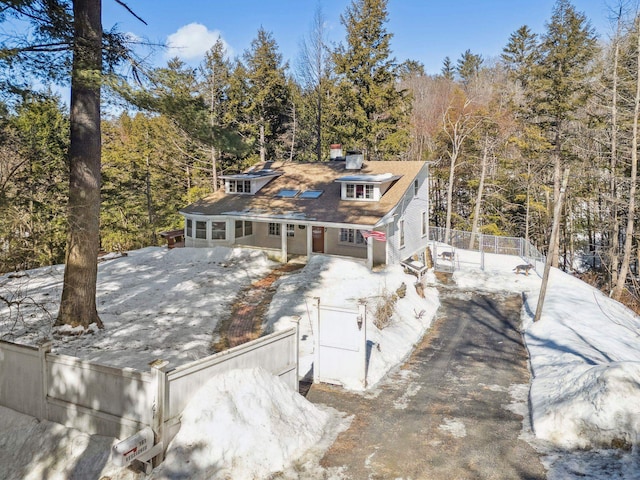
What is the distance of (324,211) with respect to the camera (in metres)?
21.0

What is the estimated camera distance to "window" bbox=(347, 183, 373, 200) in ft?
70.5

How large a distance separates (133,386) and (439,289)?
16262 millimetres

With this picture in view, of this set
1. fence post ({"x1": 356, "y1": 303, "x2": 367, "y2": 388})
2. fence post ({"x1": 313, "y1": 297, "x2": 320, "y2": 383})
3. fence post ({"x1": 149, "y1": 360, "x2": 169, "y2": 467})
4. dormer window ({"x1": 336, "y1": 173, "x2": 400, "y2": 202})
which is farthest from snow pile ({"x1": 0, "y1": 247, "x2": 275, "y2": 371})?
dormer window ({"x1": 336, "y1": 173, "x2": 400, "y2": 202})

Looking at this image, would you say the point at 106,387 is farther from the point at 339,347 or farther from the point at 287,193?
the point at 287,193

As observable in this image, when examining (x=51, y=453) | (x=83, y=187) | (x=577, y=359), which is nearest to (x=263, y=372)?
(x=51, y=453)

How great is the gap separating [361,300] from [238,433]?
7.88 metres

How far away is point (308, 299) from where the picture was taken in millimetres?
15375

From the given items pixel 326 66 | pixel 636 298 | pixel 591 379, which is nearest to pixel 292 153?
pixel 326 66

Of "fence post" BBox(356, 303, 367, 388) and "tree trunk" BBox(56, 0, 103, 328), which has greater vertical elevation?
"tree trunk" BBox(56, 0, 103, 328)

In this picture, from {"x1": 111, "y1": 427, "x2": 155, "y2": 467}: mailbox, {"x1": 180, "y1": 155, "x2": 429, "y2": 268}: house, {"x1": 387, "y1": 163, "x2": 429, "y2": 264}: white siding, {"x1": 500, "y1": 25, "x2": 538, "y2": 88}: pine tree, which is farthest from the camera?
{"x1": 500, "y1": 25, "x2": 538, "y2": 88}: pine tree

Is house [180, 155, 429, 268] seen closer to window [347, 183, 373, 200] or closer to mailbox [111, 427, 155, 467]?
window [347, 183, 373, 200]

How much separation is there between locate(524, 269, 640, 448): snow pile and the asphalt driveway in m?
0.60

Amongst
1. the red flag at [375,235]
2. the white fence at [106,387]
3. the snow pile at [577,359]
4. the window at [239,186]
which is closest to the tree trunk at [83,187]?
the white fence at [106,387]

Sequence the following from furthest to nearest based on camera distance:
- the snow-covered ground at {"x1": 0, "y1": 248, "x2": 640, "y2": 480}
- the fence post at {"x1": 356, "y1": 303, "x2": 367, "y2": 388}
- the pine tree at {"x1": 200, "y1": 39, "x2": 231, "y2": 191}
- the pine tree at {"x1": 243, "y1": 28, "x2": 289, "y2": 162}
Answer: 1. the pine tree at {"x1": 243, "y1": 28, "x2": 289, "y2": 162}
2. the pine tree at {"x1": 200, "y1": 39, "x2": 231, "y2": 191}
3. the fence post at {"x1": 356, "y1": 303, "x2": 367, "y2": 388}
4. the snow-covered ground at {"x1": 0, "y1": 248, "x2": 640, "y2": 480}
